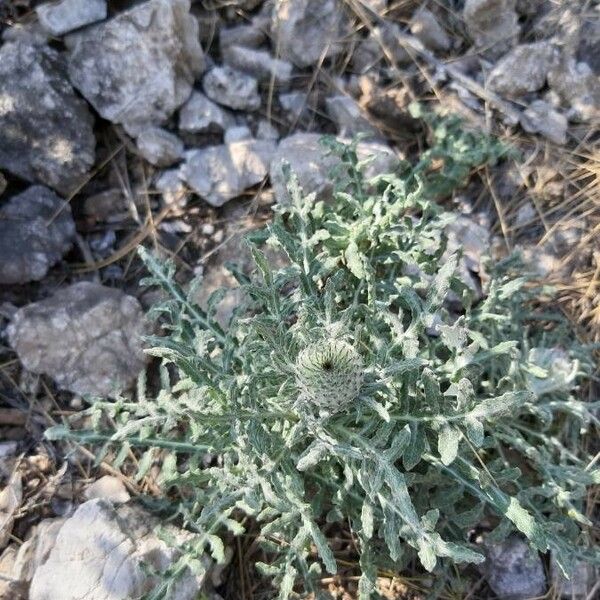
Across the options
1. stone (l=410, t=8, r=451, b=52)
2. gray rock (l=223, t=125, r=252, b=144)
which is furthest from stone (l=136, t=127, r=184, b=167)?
stone (l=410, t=8, r=451, b=52)

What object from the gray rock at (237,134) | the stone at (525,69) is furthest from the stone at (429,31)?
the gray rock at (237,134)

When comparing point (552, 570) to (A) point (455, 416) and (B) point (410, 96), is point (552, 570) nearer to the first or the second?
(A) point (455, 416)

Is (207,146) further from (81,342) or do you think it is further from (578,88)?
(578,88)

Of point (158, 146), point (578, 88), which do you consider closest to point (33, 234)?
point (158, 146)

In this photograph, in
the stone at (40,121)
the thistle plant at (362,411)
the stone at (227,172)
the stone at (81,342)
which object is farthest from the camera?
the stone at (227,172)

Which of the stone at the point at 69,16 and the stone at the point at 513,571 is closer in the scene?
the stone at the point at 513,571

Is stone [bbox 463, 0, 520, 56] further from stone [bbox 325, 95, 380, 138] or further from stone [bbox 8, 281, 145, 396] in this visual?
stone [bbox 8, 281, 145, 396]

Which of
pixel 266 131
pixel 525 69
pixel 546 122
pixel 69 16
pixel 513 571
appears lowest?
pixel 513 571

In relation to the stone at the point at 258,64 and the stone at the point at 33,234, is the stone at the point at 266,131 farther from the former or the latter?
the stone at the point at 33,234
